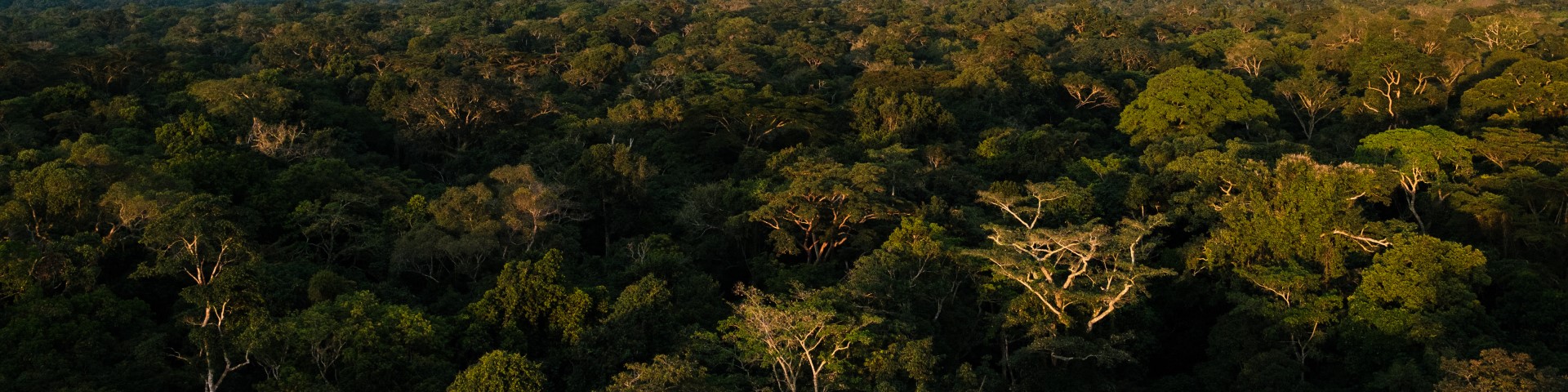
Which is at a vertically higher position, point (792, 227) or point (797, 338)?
point (797, 338)

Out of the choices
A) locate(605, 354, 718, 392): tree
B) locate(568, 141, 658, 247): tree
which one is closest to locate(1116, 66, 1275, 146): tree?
locate(568, 141, 658, 247): tree

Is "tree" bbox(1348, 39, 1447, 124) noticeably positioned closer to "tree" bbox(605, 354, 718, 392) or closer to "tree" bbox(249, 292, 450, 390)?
"tree" bbox(605, 354, 718, 392)

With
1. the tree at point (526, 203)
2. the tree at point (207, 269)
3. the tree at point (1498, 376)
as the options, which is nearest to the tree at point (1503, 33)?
the tree at point (1498, 376)

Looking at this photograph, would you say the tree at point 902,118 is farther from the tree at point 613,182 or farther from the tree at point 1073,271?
the tree at point 1073,271

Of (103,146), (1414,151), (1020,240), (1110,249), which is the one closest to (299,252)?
(103,146)

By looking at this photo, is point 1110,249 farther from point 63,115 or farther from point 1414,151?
point 63,115

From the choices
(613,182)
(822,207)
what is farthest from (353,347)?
(822,207)

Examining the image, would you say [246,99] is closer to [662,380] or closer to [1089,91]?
[662,380]
